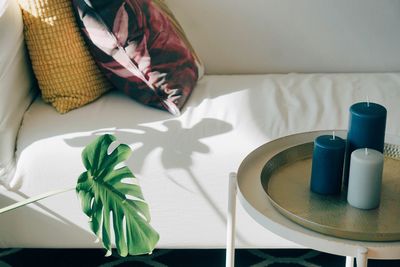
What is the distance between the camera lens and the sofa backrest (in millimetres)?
2145

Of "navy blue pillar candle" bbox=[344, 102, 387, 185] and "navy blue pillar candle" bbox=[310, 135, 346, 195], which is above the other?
"navy blue pillar candle" bbox=[344, 102, 387, 185]

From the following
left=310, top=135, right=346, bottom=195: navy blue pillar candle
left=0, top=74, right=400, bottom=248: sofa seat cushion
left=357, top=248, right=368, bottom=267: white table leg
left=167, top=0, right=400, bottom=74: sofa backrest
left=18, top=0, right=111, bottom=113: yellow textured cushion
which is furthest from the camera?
left=167, top=0, right=400, bottom=74: sofa backrest

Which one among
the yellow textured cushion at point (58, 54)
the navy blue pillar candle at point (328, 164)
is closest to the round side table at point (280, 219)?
the navy blue pillar candle at point (328, 164)

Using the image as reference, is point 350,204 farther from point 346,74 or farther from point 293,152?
point 346,74

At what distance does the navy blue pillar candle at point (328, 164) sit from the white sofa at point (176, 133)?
1.32 feet

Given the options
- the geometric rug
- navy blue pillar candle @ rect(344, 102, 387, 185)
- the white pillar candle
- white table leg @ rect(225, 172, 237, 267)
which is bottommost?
the geometric rug

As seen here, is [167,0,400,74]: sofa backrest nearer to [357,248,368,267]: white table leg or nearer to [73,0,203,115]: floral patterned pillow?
[73,0,203,115]: floral patterned pillow

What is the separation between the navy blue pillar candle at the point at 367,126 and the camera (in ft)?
4.42

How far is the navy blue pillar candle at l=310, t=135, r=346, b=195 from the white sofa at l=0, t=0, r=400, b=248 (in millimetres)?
403

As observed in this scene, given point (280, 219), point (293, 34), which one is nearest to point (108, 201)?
point (280, 219)

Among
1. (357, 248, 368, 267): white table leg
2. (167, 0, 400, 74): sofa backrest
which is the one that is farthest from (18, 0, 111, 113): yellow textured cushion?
(357, 248, 368, 267): white table leg

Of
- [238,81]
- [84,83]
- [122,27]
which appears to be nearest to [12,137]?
[84,83]

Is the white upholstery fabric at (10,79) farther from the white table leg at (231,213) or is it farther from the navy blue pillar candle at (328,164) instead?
the navy blue pillar candle at (328,164)

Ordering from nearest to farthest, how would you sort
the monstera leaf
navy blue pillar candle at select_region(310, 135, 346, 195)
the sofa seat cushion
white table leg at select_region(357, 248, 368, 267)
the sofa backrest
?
the monstera leaf
white table leg at select_region(357, 248, 368, 267)
navy blue pillar candle at select_region(310, 135, 346, 195)
the sofa seat cushion
the sofa backrest
